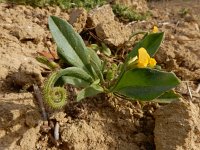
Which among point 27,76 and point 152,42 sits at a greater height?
point 152,42

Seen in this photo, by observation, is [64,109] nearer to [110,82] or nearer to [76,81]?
[76,81]

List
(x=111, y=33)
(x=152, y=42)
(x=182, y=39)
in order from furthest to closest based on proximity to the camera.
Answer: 1. (x=182, y=39)
2. (x=111, y=33)
3. (x=152, y=42)

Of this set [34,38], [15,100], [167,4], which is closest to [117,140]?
[15,100]

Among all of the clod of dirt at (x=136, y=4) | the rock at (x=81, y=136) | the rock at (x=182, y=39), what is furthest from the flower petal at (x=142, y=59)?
the clod of dirt at (x=136, y=4)

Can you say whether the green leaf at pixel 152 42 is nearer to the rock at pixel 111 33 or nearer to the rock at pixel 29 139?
the rock at pixel 111 33

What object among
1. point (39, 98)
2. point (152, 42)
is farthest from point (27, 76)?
point (152, 42)

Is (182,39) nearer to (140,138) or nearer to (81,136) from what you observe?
(140,138)

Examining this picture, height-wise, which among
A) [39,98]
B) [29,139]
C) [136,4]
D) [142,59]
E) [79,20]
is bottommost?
[29,139]

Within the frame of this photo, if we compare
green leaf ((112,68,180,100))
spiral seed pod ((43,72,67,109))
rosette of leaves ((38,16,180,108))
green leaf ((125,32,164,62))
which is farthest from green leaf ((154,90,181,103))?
spiral seed pod ((43,72,67,109))
